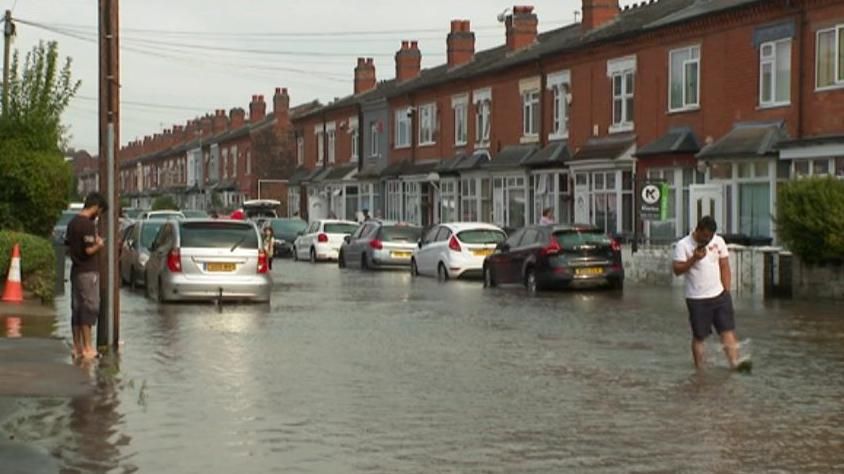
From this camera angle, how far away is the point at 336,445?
10.5 metres

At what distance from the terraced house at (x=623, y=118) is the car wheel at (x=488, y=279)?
638 cm

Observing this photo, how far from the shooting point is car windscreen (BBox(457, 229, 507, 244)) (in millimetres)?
34531

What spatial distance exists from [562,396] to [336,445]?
10.8 feet

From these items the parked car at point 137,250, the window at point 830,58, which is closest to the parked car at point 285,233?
the parked car at point 137,250

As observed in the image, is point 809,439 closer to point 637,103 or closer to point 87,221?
point 87,221

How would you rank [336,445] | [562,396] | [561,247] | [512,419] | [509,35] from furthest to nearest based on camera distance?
1. [509,35]
2. [561,247]
3. [562,396]
4. [512,419]
5. [336,445]

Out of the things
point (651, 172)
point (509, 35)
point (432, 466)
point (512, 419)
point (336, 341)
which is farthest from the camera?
point (509, 35)

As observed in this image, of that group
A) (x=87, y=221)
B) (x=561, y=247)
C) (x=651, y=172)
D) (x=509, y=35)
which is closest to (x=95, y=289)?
(x=87, y=221)

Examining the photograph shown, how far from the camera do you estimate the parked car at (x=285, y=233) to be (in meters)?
51.8

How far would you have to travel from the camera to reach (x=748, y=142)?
32656 mm

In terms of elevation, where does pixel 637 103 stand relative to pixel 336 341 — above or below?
above

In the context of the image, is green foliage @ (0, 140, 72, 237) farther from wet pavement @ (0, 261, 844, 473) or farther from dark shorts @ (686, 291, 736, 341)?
dark shorts @ (686, 291, 736, 341)

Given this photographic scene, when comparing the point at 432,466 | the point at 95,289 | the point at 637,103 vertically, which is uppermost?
the point at 637,103

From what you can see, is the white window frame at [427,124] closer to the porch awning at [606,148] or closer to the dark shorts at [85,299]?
the porch awning at [606,148]
